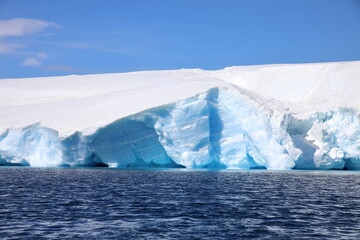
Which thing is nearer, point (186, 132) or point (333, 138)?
point (186, 132)

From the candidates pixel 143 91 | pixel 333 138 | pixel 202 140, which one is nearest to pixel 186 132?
pixel 202 140

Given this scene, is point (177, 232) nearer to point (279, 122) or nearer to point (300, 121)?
point (279, 122)

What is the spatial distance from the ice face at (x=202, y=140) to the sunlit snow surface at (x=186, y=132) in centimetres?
5

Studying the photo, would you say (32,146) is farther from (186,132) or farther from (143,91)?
(186,132)

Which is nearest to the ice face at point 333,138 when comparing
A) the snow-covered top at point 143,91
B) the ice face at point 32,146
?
the snow-covered top at point 143,91

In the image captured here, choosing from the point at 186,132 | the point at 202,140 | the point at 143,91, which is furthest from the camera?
the point at 143,91

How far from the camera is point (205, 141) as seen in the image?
85.1 feet

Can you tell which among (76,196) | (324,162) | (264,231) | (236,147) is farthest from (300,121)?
(264,231)

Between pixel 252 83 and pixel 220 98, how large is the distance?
1399 cm

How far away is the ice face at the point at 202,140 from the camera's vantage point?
84.3ft

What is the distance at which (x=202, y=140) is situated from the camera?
25.9 meters

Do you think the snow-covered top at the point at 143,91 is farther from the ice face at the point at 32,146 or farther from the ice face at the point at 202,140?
the ice face at the point at 202,140

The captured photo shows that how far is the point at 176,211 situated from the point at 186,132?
14652 millimetres

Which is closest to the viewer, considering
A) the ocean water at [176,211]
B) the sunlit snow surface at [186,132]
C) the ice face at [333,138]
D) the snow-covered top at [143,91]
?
the ocean water at [176,211]
